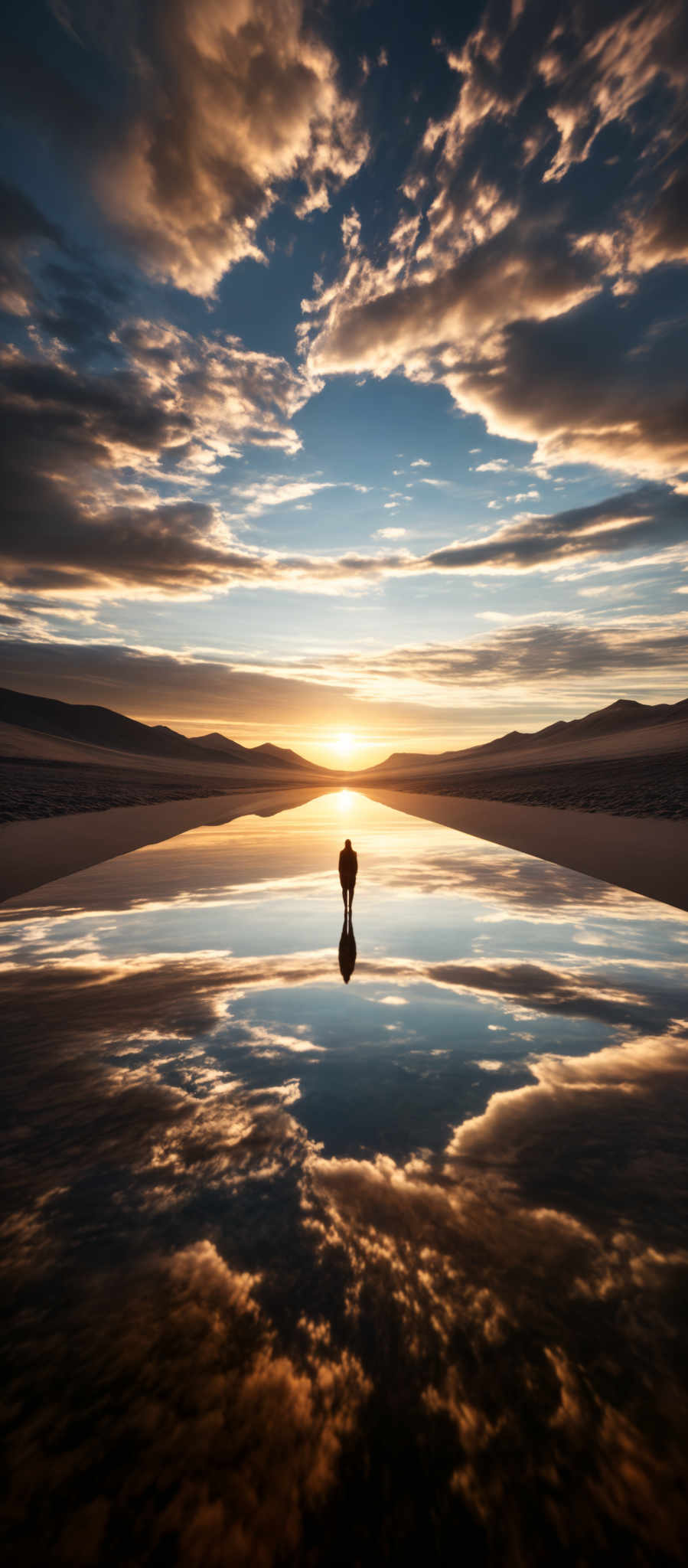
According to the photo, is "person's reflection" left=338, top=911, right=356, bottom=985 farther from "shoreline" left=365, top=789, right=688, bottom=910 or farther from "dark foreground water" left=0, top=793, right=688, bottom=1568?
"shoreline" left=365, top=789, right=688, bottom=910

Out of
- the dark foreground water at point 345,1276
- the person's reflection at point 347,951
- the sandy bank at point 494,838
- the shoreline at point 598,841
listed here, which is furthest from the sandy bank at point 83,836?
the shoreline at point 598,841

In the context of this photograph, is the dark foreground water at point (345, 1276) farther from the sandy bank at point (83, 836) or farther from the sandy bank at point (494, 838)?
the sandy bank at point (83, 836)

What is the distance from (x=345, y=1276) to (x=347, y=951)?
632cm

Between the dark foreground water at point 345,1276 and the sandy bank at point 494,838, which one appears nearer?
the dark foreground water at point 345,1276

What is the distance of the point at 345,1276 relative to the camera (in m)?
3.51

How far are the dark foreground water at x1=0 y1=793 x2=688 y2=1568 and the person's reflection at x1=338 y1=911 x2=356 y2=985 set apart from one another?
954mm

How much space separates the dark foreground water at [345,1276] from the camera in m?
2.46

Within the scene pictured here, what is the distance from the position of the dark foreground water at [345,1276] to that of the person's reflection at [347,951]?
37.5 inches

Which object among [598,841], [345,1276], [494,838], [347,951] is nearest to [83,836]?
[494,838]

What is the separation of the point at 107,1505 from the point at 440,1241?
1.90m

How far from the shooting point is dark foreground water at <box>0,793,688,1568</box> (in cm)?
246

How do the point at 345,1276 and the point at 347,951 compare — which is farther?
the point at 347,951

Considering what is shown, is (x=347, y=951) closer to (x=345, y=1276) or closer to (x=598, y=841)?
(x=345, y=1276)

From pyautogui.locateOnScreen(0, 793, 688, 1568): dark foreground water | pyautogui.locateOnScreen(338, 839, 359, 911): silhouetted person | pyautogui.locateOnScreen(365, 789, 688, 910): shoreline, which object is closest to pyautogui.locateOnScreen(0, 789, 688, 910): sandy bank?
pyautogui.locateOnScreen(365, 789, 688, 910): shoreline
